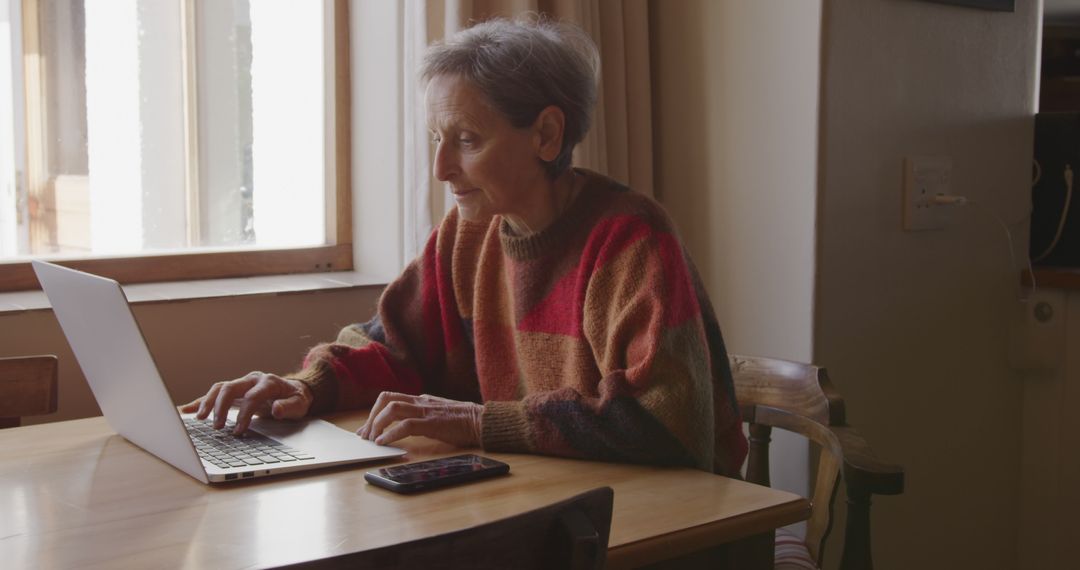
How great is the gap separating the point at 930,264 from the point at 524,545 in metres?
1.56

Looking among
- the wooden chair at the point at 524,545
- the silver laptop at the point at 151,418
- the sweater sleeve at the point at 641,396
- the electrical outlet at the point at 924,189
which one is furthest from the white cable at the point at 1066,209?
the wooden chair at the point at 524,545

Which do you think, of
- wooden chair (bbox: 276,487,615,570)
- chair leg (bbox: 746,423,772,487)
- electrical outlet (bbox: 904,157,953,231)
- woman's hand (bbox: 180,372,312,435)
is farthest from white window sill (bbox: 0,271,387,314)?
wooden chair (bbox: 276,487,615,570)

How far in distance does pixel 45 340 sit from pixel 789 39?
139 centimetres

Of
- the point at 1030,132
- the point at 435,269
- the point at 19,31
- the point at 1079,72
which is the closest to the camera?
the point at 435,269

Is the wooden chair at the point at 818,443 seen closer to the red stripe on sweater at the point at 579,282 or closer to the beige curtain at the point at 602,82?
the red stripe on sweater at the point at 579,282

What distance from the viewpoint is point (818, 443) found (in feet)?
5.22

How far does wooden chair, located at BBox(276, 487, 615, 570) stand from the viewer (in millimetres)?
674

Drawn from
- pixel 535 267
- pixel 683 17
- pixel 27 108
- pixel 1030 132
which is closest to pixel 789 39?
pixel 683 17

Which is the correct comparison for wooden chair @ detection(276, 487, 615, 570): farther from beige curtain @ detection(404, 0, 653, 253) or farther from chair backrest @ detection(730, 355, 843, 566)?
beige curtain @ detection(404, 0, 653, 253)

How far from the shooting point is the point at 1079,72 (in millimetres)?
2781

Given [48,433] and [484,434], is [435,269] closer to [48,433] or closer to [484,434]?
[484,434]

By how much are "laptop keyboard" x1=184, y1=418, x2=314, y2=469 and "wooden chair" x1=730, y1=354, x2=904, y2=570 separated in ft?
2.09

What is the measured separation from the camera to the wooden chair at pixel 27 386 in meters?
1.52

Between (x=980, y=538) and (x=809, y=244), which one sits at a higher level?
(x=809, y=244)
